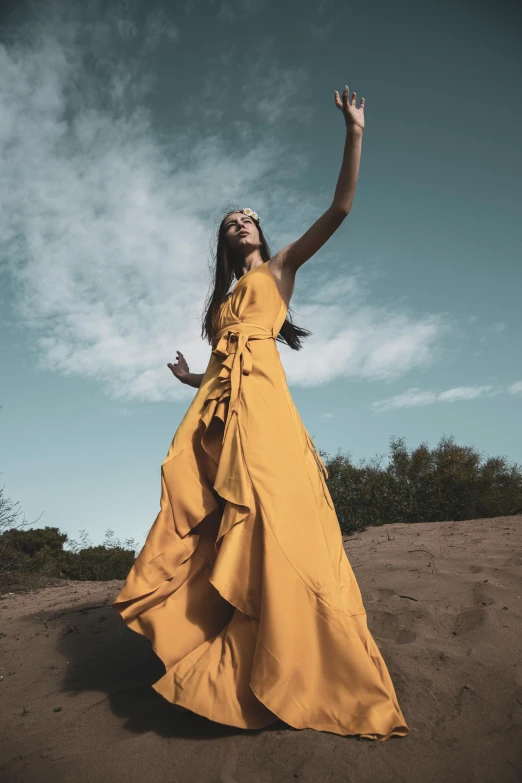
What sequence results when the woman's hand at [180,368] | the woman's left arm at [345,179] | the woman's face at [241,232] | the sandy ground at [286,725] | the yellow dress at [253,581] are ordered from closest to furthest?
1. the sandy ground at [286,725]
2. the yellow dress at [253,581]
3. the woman's left arm at [345,179]
4. the woman's face at [241,232]
5. the woman's hand at [180,368]

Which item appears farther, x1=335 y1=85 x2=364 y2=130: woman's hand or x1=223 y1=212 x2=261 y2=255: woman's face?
x1=223 y1=212 x2=261 y2=255: woman's face

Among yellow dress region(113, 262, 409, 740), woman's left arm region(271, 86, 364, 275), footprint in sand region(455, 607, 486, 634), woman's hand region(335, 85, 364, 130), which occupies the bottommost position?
footprint in sand region(455, 607, 486, 634)

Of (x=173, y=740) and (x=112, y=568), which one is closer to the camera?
(x=173, y=740)

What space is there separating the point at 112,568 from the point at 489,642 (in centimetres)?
836

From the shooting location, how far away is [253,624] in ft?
5.88

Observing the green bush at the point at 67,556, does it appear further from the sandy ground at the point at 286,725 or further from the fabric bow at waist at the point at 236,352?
the fabric bow at waist at the point at 236,352

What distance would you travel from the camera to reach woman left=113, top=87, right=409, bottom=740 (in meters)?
1.67

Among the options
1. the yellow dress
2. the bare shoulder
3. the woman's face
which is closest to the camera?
the yellow dress

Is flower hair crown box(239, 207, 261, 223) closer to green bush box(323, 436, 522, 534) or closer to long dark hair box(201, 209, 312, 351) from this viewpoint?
long dark hair box(201, 209, 312, 351)

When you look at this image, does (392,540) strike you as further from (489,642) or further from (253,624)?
(253,624)

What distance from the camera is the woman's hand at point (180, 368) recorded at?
10.2 ft

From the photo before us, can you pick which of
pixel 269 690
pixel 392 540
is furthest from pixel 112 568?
pixel 269 690

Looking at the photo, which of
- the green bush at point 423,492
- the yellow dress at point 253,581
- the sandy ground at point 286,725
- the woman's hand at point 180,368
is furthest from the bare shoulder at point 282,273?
the green bush at point 423,492

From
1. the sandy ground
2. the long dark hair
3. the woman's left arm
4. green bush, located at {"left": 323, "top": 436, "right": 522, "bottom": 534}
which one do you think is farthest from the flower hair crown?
green bush, located at {"left": 323, "top": 436, "right": 522, "bottom": 534}
